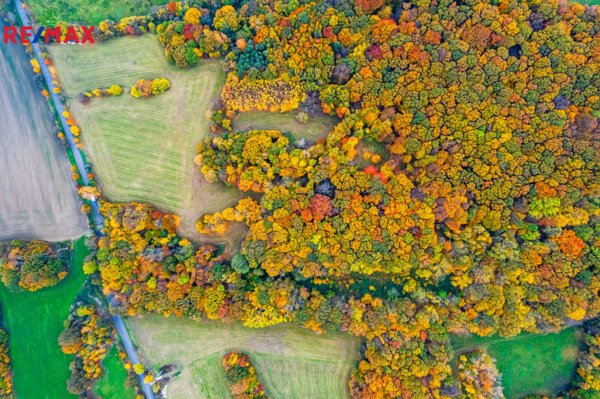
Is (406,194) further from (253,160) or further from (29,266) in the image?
(29,266)

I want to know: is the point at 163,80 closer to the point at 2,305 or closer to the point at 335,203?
the point at 335,203

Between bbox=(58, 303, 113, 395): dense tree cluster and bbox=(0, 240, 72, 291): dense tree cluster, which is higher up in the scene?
bbox=(0, 240, 72, 291): dense tree cluster

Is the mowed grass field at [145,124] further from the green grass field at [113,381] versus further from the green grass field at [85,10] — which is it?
the green grass field at [113,381]

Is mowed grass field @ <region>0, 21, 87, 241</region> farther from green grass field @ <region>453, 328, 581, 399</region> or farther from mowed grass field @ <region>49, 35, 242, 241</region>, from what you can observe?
green grass field @ <region>453, 328, 581, 399</region>

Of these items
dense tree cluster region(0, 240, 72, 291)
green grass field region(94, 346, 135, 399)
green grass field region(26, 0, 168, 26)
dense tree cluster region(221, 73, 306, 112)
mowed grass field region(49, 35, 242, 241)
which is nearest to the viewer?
dense tree cluster region(0, 240, 72, 291)

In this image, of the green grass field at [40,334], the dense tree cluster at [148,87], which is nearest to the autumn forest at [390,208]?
the green grass field at [40,334]

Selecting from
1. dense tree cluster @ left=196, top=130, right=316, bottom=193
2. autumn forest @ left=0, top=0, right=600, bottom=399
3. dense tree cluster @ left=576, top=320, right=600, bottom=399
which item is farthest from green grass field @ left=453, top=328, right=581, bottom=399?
dense tree cluster @ left=196, top=130, right=316, bottom=193

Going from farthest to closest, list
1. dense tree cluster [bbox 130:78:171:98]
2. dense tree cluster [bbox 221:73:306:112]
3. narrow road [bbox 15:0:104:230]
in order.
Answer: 1. dense tree cluster [bbox 130:78:171:98]
2. narrow road [bbox 15:0:104:230]
3. dense tree cluster [bbox 221:73:306:112]
